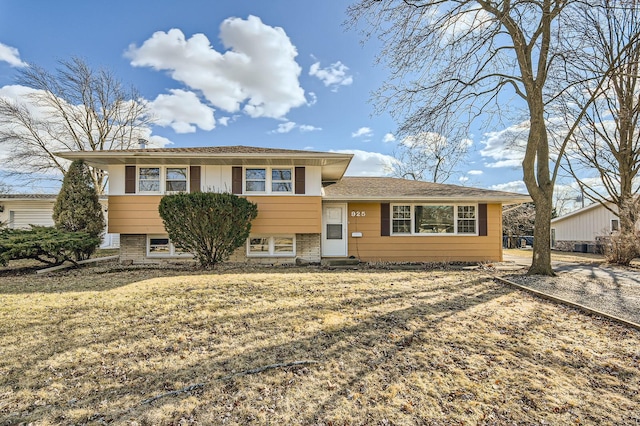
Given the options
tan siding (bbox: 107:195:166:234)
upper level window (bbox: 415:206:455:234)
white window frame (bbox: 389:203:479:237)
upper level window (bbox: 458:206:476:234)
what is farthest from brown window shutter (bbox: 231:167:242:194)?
upper level window (bbox: 458:206:476:234)

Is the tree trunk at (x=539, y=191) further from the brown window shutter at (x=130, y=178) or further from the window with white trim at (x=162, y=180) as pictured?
the brown window shutter at (x=130, y=178)

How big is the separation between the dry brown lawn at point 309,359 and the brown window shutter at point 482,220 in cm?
644

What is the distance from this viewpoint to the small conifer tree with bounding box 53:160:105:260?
1045cm

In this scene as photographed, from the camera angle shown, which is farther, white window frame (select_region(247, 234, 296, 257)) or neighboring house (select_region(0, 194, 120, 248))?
neighboring house (select_region(0, 194, 120, 248))

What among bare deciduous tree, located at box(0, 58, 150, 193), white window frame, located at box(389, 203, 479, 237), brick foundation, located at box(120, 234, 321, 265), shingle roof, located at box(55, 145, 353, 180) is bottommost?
brick foundation, located at box(120, 234, 321, 265)

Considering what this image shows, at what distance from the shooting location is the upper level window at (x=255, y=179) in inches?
439

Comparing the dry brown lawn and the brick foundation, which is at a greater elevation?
the brick foundation

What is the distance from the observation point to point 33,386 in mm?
3086

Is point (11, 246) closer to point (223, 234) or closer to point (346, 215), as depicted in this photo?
point (223, 234)

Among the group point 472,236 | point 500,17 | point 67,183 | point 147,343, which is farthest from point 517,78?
point 67,183

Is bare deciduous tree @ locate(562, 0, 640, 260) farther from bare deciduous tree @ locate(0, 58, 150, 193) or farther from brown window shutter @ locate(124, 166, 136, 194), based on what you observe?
bare deciduous tree @ locate(0, 58, 150, 193)

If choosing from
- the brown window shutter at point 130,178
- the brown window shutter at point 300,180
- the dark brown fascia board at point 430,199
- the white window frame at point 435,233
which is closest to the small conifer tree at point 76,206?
the brown window shutter at point 130,178

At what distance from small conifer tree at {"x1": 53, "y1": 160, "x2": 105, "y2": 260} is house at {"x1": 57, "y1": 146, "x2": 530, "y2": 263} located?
573 millimetres

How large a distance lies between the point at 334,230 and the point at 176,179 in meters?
6.05
